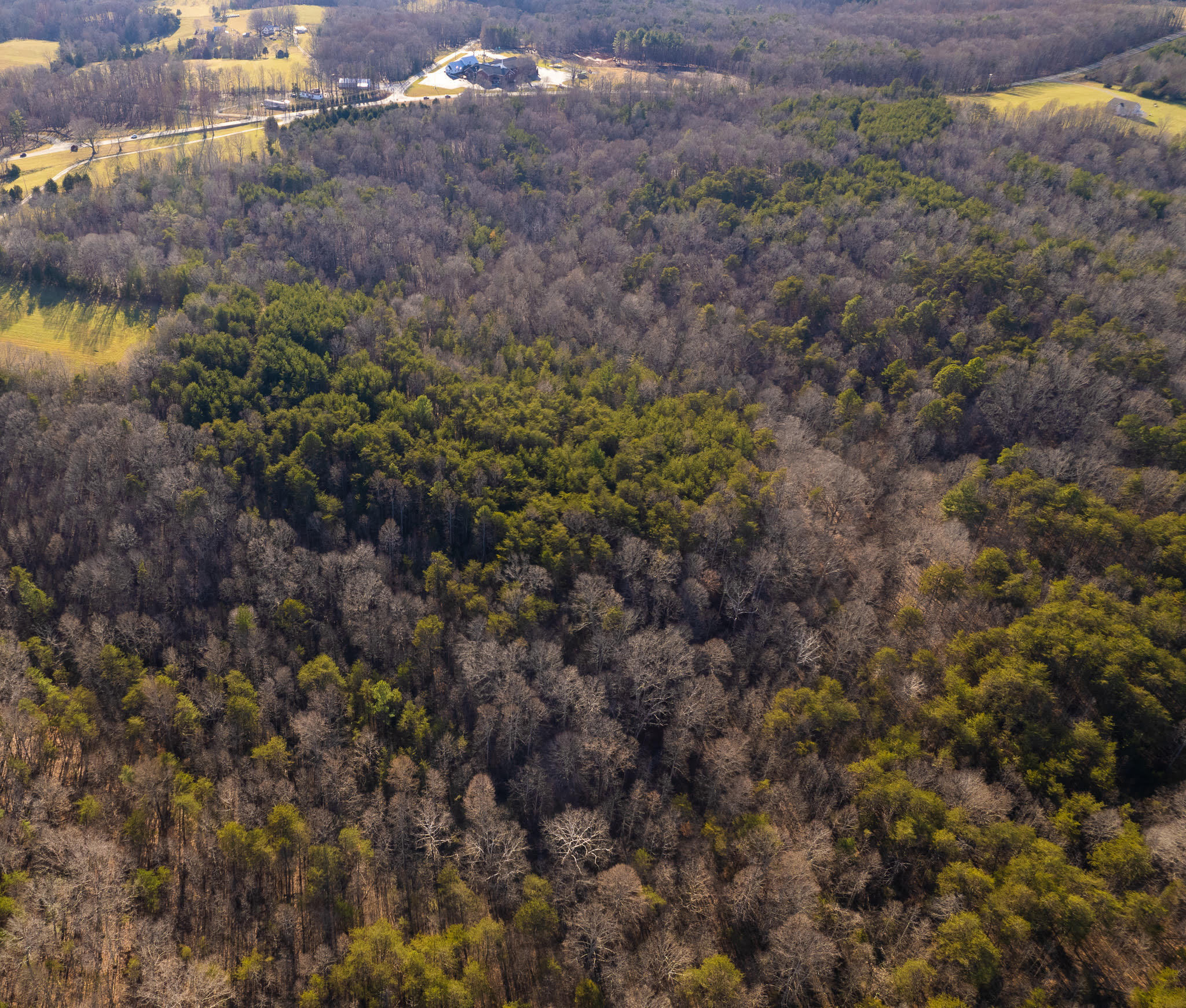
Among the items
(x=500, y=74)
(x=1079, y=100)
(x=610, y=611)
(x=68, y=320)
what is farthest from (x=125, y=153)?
(x=1079, y=100)

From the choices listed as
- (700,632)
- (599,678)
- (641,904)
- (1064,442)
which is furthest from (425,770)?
(1064,442)

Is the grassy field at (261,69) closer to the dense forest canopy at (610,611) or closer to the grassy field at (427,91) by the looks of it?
the grassy field at (427,91)

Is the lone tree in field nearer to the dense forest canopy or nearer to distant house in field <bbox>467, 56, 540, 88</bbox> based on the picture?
the dense forest canopy

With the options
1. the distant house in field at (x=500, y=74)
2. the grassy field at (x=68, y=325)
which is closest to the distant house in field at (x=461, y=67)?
the distant house in field at (x=500, y=74)

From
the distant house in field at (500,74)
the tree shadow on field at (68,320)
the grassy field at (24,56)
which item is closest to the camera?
the tree shadow on field at (68,320)

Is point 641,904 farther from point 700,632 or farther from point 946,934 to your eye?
point 700,632

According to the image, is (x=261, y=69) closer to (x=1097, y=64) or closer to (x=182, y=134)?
(x=182, y=134)

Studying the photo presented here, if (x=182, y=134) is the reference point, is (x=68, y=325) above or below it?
below
